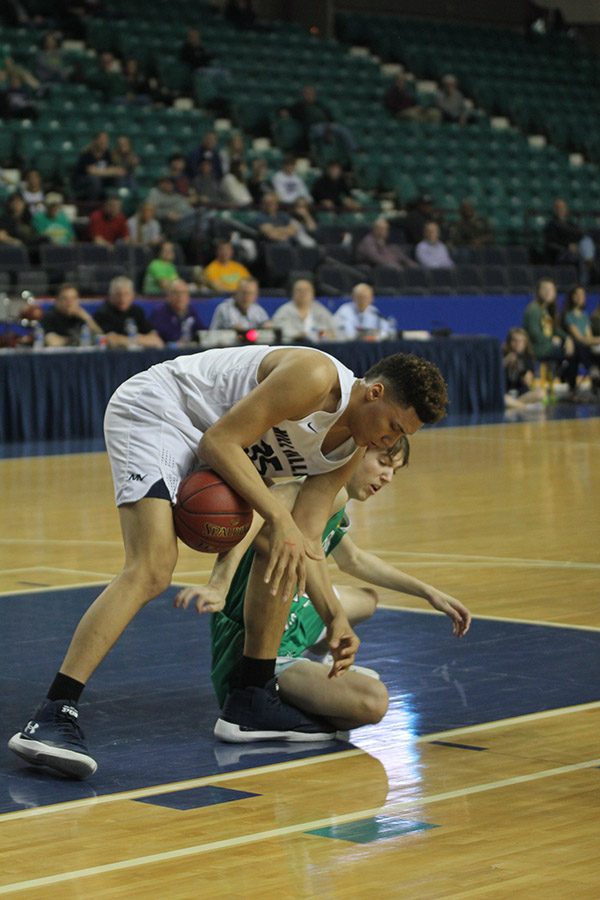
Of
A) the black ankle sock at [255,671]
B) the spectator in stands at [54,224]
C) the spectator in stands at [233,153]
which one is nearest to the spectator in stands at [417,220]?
the spectator in stands at [233,153]

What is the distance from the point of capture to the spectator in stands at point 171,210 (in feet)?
53.0

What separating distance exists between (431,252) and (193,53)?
4042 millimetres

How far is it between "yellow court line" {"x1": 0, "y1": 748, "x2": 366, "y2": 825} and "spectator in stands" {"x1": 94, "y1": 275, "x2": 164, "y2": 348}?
917 cm

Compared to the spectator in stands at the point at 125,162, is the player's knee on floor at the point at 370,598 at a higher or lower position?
higher

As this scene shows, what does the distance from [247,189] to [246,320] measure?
14.9 feet

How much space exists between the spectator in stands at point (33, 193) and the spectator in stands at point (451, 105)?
8631 millimetres

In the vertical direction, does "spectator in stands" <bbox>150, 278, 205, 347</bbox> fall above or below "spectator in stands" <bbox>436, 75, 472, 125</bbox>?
below

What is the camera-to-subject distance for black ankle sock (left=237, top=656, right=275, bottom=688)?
4.15m

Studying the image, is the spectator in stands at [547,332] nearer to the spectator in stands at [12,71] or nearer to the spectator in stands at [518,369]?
the spectator in stands at [518,369]

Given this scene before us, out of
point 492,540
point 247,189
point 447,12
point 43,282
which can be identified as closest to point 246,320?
point 43,282

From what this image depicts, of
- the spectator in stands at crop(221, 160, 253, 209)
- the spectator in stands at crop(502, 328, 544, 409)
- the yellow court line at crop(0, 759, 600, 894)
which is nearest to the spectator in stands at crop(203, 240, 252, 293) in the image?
the spectator in stands at crop(221, 160, 253, 209)

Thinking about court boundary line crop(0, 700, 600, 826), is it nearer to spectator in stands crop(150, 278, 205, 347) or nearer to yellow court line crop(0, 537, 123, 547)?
yellow court line crop(0, 537, 123, 547)

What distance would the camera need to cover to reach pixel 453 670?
16.3 feet

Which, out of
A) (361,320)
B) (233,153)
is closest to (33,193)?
(233,153)
